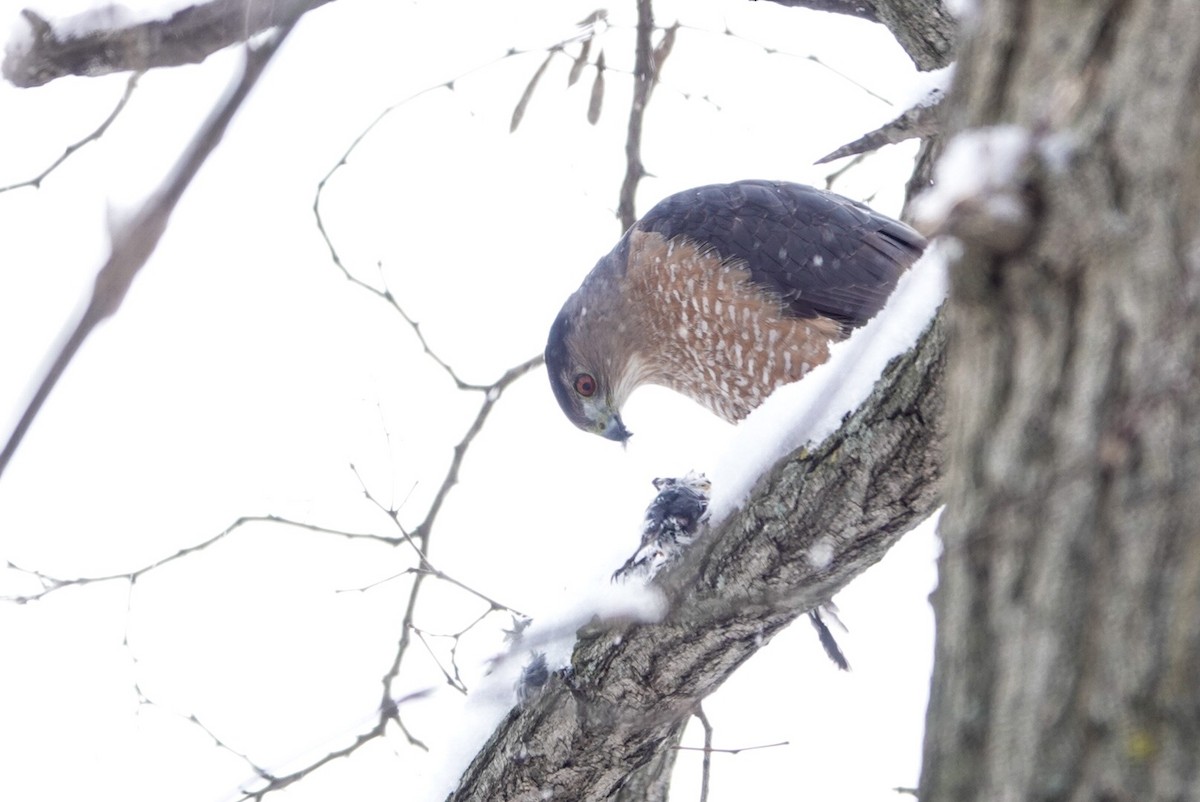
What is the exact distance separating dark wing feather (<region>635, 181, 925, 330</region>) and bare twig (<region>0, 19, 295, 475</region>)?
367 centimetres

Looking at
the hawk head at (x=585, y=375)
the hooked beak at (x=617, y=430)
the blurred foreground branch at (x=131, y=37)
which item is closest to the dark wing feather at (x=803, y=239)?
the hawk head at (x=585, y=375)

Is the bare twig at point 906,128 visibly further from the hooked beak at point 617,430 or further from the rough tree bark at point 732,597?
the hooked beak at point 617,430

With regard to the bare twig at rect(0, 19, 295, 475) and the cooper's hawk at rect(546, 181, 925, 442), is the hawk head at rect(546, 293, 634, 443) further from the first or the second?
the bare twig at rect(0, 19, 295, 475)

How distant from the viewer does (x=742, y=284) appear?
14.5ft

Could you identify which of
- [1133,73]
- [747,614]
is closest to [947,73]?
[747,614]

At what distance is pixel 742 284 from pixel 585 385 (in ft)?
4.80

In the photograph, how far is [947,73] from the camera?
11.8ft

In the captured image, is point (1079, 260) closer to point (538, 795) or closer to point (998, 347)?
point (998, 347)

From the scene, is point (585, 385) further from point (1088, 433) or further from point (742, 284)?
point (1088, 433)

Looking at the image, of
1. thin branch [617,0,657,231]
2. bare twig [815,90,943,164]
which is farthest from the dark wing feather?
bare twig [815,90,943,164]

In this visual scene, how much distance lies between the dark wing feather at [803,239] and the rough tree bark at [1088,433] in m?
3.29

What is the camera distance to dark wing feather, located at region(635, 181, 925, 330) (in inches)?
171

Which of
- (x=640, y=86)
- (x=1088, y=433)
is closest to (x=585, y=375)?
(x=640, y=86)

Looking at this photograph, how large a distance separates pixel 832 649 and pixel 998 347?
3096 millimetres
